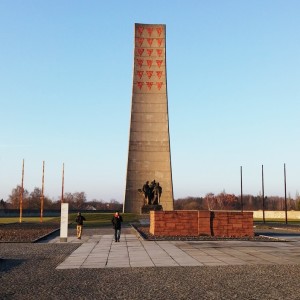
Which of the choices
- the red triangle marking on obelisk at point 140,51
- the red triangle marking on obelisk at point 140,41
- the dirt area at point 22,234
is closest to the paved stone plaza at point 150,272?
the dirt area at point 22,234

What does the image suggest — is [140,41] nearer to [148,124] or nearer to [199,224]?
[148,124]

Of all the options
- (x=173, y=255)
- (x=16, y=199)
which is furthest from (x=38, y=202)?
(x=173, y=255)

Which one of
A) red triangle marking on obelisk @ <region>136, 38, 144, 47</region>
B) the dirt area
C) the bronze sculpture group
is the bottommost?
the dirt area

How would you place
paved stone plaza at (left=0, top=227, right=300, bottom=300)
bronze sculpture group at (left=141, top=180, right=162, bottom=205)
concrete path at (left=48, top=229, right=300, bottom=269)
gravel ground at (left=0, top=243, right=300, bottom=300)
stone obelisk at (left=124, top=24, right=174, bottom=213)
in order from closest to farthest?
gravel ground at (left=0, top=243, right=300, bottom=300)
paved stone plaza at (left=0, top=227, right=300, bottom=300)
concrete path at (left=48, top=229, right=300, bottom=269)
bronze sculpture group at (left=141, top=180, right=162, bottom=205)
stone obelisk at (left=124, top=24, right=174, bottom=213)

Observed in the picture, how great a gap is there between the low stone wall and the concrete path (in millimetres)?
4286

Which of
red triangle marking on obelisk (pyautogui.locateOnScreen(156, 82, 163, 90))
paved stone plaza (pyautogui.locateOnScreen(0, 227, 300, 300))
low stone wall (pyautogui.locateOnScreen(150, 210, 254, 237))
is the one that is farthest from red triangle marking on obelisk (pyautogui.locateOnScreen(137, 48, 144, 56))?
paved stone plaza (pyautogui.locateOnScreen(0, 227, 300, 300))

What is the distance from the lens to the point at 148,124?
68.5m

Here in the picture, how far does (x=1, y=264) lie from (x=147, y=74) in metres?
57.6

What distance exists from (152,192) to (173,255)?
3883 cm

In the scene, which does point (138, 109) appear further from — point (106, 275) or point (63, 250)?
point (106, 275)

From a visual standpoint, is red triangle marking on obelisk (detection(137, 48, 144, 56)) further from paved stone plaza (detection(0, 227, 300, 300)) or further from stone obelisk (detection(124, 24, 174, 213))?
paved stone plaza (detection(0, 227, 300, 300))

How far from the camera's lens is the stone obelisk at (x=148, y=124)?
67000mm

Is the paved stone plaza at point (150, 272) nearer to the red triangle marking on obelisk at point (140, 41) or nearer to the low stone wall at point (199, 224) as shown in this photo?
the low stone wall at point (199, 224)

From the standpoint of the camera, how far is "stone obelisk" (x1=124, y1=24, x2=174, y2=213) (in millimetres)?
67000
